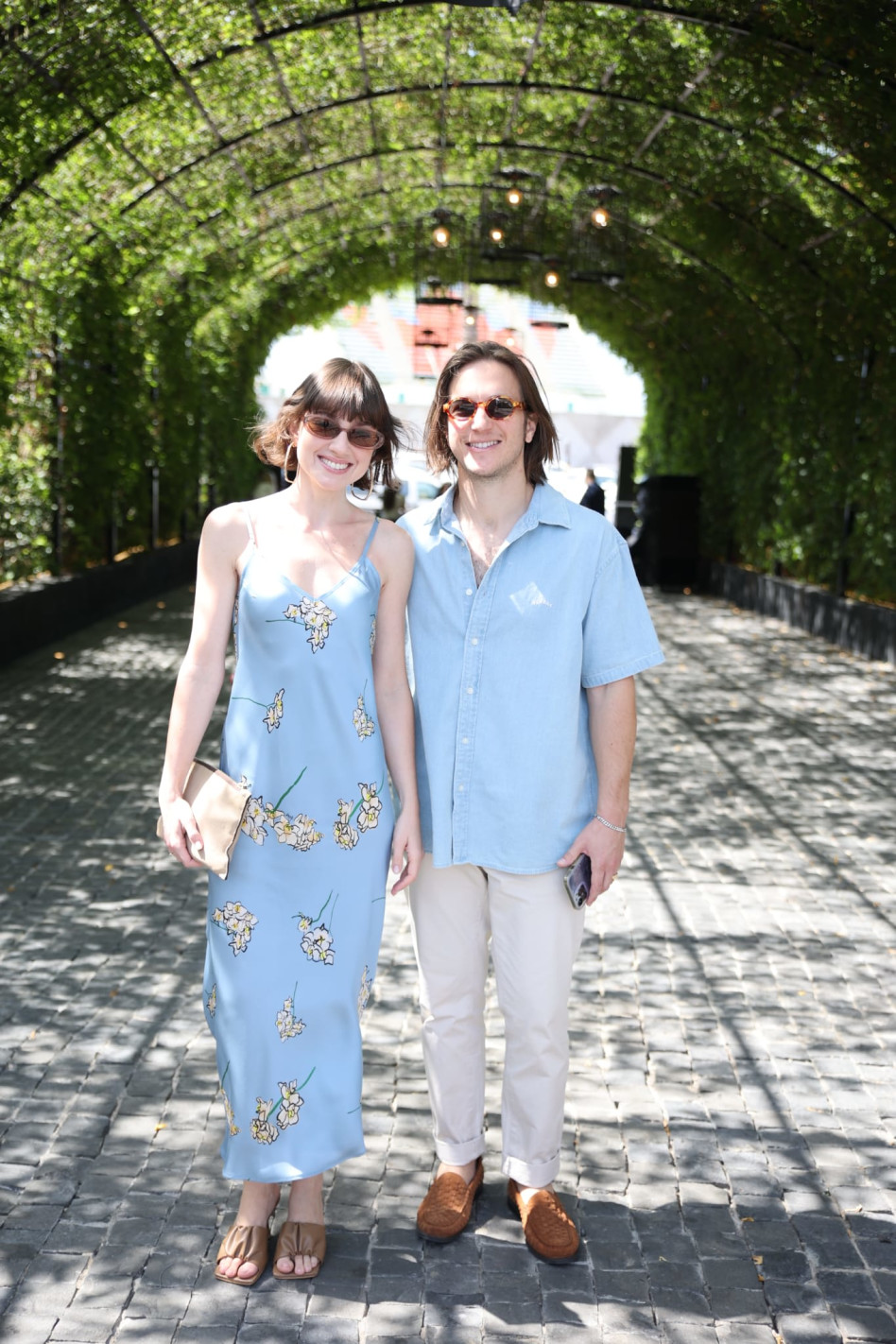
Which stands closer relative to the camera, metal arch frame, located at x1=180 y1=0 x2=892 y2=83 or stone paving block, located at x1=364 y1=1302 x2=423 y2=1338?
stone paving block, located at x1=364 y1=1302 x2=423 y2=1338

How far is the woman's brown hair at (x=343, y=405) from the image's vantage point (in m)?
3.08

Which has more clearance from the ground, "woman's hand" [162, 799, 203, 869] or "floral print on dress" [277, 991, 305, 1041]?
"woman's hand" [162, 799, 203, 869]

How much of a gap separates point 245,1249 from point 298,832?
966mm

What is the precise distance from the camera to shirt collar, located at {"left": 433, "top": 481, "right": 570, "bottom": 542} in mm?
3184

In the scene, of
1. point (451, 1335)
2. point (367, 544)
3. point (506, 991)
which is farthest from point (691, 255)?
point (451, 1335)

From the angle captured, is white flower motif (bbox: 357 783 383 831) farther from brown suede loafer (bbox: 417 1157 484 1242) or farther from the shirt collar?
brown suede loafer (bbox: 417 1157 484 1242)

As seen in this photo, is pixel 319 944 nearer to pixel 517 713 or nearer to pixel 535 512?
pixel 517 713

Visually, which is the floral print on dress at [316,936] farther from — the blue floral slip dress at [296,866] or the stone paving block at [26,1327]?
the stone paving block at [26,1327]

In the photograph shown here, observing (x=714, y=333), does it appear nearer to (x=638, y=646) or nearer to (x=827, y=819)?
(x=827, y=819)

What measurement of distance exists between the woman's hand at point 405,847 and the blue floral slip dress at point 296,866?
58 mm

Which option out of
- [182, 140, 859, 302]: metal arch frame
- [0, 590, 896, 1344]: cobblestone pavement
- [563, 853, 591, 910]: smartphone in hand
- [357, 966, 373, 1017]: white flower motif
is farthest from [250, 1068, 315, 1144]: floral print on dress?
[182, 140, 859, 302]: metal arch frame

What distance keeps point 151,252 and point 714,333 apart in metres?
9.51

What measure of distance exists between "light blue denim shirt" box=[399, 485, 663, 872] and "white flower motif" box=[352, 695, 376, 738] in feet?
0.62

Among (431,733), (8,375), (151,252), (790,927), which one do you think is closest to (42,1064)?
(431,733)
